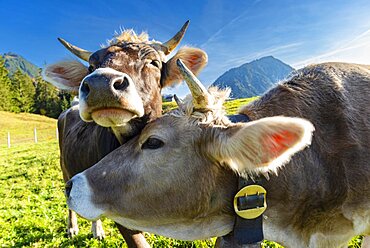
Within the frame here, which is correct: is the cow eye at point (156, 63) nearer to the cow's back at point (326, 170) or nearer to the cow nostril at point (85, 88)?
the cow nostril at point (85, 88)

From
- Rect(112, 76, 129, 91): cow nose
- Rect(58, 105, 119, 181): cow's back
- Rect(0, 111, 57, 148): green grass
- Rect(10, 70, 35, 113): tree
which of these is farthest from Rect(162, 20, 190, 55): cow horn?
Rect(10, 70, 35, 113): tree

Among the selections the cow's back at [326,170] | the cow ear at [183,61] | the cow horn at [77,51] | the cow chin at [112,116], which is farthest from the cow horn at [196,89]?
the cow horn at [77,51]

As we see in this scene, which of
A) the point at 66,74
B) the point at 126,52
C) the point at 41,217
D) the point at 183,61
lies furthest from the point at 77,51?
the point at 41,217

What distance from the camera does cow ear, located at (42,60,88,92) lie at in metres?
4.41

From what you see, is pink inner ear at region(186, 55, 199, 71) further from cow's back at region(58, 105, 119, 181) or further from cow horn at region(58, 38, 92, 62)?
cow's back at region(58, 105, 119, 181)

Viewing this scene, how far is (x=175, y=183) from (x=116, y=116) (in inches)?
30.4

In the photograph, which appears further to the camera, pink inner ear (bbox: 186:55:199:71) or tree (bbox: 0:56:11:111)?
tree (bbox: 0:56:11:111)

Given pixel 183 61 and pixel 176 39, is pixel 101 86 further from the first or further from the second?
pixel 183 61

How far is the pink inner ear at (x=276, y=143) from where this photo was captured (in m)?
2.11

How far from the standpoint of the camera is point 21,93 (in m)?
68.6

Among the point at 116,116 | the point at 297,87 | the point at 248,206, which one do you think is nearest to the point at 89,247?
the point at 116,116

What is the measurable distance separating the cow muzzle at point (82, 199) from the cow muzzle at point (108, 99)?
580mm

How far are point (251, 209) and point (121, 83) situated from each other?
1.44m

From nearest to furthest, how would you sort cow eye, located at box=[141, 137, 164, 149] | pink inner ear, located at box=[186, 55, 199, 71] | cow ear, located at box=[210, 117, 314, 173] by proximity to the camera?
1. cow ear, located at box=[210, 117, 314, 173]
2. cow eye, located at box=[141, 137, 164, 149]
3. pink inner ear, located at box=[186, 55, 199, 71]
